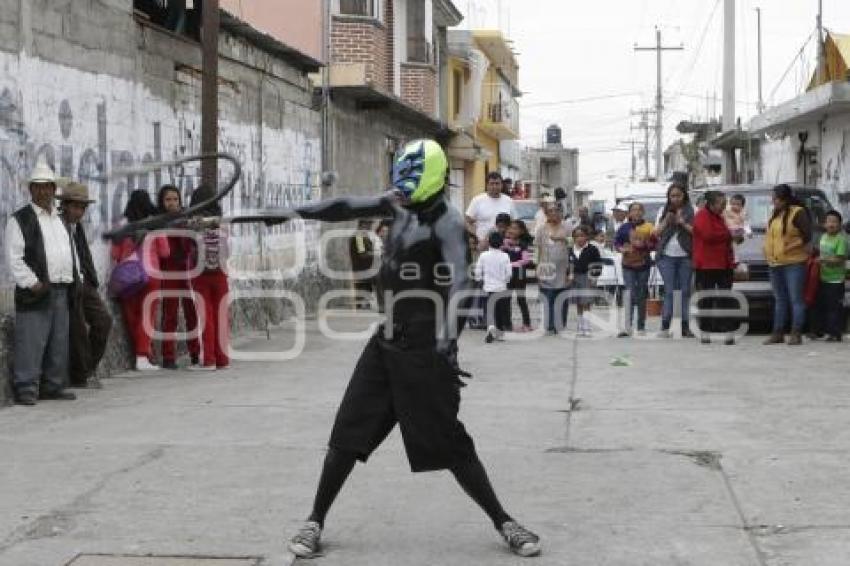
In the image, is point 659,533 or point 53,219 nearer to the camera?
point 659,533

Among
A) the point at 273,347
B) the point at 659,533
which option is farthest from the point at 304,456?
the point at 273,347

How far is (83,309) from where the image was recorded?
1013 centimetres

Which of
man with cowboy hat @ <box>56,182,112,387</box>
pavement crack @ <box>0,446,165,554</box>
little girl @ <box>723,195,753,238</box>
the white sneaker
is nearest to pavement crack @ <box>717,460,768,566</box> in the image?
pavement crack @ <box>0,446,165,554</box>

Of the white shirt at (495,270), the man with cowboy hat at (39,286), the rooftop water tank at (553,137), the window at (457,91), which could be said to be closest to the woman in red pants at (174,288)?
the man with cowboy hat at (39,286)

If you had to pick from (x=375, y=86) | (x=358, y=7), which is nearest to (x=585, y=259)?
(x=375, y=86)

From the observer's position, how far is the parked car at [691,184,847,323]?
14.4 m

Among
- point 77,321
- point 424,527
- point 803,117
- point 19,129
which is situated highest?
point 803,117

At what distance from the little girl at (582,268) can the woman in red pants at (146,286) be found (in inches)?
211

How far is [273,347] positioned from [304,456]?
630 cm

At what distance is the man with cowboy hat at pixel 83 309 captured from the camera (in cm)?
991

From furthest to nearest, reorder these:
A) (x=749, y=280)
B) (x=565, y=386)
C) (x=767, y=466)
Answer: (x=749, y=280), (x=565, y=386), (x=767, y=466)

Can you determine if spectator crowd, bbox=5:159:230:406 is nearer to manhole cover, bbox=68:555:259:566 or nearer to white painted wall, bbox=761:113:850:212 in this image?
manhole cover, bbox=68:555:259:566

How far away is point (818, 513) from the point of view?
6051 mm

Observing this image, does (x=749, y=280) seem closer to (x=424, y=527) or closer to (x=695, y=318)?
(x=695, y=318)
